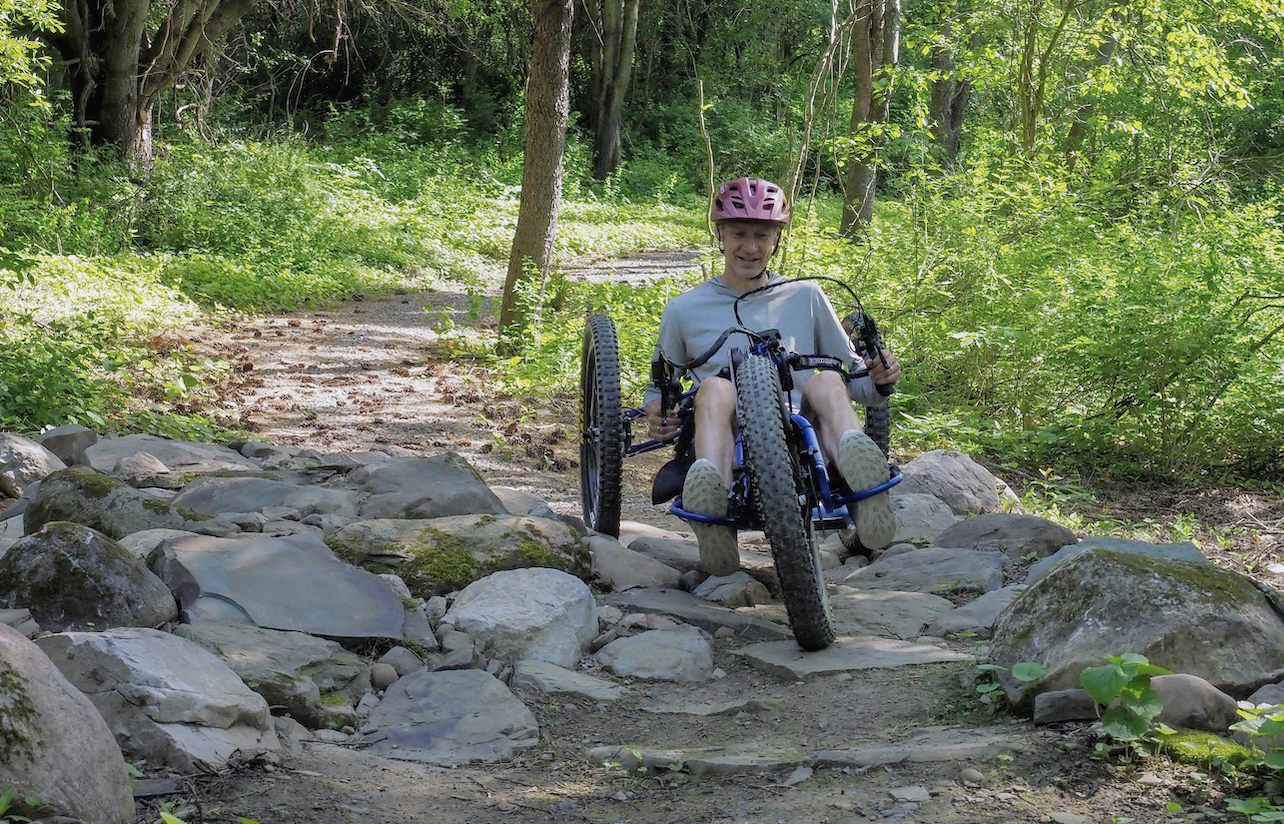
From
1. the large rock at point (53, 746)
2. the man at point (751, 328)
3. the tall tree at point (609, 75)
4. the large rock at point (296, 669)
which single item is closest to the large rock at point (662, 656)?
the man at point (751, 328)

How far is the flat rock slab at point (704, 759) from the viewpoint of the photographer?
3225 mm

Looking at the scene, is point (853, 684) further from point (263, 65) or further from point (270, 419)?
point (263, 65)

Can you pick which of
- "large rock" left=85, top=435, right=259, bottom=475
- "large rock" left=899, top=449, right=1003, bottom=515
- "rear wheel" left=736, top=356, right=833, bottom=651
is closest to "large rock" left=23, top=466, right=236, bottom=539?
"large rock" left=85, top=435, right=259, bottom=475

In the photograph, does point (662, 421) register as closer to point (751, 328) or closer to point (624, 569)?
point (751, 328)

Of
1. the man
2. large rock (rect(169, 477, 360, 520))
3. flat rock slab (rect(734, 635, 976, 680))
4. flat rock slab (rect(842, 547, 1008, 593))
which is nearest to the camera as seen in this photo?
flat rock slab (rect(734, 635, 976, 680))

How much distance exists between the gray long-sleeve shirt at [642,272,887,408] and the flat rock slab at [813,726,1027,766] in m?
2.03

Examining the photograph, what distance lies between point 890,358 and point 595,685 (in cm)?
193

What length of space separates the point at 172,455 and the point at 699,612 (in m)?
3.49

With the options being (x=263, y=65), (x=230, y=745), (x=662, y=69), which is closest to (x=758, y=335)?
(x=230, y=745)

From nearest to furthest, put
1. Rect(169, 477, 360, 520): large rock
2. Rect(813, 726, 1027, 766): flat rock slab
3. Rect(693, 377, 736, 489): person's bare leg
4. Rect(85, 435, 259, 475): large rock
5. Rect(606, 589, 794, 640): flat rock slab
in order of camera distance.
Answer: Rect(813, 726, 1027, 766): flat rock slab < Rect(693, 377, 736, 489): person's bare leg < Rect(606, 589, 794, 640): flat rock slab < Rect(169, 477, 360, 520): large rock < Rect(85, 435, 259, 475): large rock

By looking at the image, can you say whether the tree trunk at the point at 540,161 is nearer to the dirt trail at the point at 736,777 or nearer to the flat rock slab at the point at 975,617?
the flat rock slab at the point at 975,617

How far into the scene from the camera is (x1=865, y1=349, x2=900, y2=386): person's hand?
5.01m

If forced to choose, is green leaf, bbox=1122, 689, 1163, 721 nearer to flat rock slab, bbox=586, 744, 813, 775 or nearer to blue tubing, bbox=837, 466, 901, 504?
flat rock slab, bbox=586, 744, 813, 775

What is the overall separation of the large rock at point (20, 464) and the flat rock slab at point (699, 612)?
3001 millimetres
